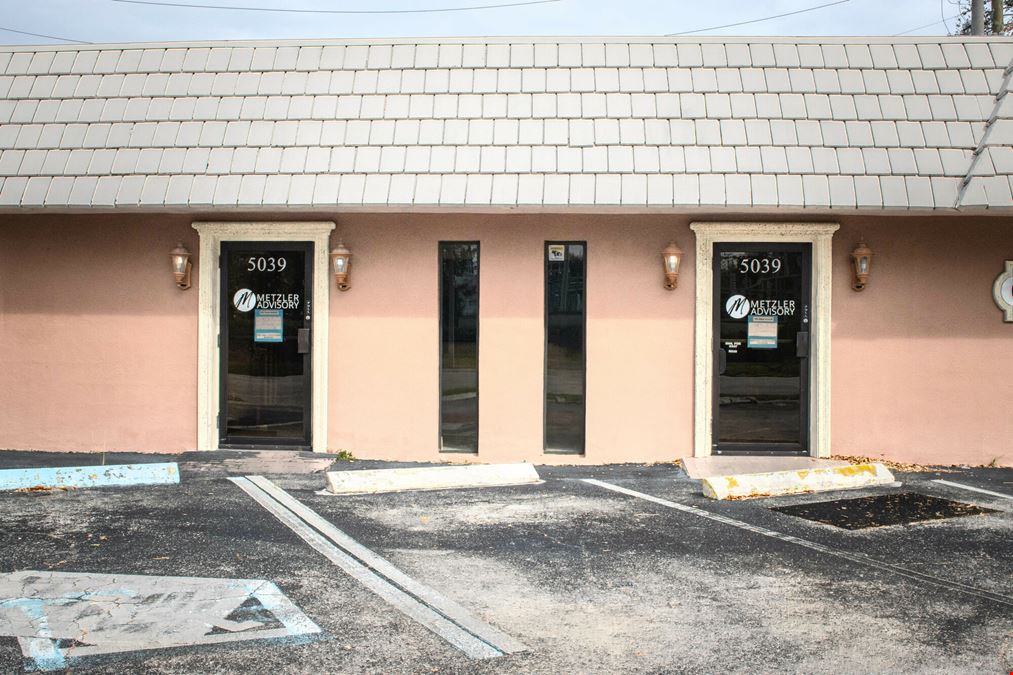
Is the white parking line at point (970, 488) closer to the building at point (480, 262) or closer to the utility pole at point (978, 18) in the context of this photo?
the building at point (480, 262)

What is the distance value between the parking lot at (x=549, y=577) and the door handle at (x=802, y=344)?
1957 millimetres

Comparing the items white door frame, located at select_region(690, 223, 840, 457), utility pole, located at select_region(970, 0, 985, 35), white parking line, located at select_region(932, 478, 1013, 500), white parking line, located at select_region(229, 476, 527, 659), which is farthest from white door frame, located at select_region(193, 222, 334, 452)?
utility pole, located at select_region(970, 0, 985, 35)

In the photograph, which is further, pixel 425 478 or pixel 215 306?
pixel 215 306

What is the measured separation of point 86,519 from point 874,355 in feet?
25.7

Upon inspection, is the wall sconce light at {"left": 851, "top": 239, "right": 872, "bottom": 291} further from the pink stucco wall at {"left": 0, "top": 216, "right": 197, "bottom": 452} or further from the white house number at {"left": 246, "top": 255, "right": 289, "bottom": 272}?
the pink stucco wall at {"left": 0, "top": 216, "right": 197, "bottom": 452}

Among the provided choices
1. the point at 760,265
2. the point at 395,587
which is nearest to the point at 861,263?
the point at 760,265

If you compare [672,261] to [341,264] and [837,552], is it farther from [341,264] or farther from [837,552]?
[837,552]

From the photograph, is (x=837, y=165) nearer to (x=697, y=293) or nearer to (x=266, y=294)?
(x=697, y=293)

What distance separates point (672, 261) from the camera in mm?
9484

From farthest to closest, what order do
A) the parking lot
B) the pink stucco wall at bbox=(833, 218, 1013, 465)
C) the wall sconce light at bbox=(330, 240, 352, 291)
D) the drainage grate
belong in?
the wall sconce light at bbox=(330, 240, 352, 291), the pink stucco wall at bbox=(833, 218, 1013, 465), the drainage grate, the parking lot

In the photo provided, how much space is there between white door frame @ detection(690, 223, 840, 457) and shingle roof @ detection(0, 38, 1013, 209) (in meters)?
0.88

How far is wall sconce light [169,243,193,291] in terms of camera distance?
9.77m

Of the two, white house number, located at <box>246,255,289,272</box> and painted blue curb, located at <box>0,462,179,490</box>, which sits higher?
white house number, located at <box>246,255,289,272</box>

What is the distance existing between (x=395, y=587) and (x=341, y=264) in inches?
200
